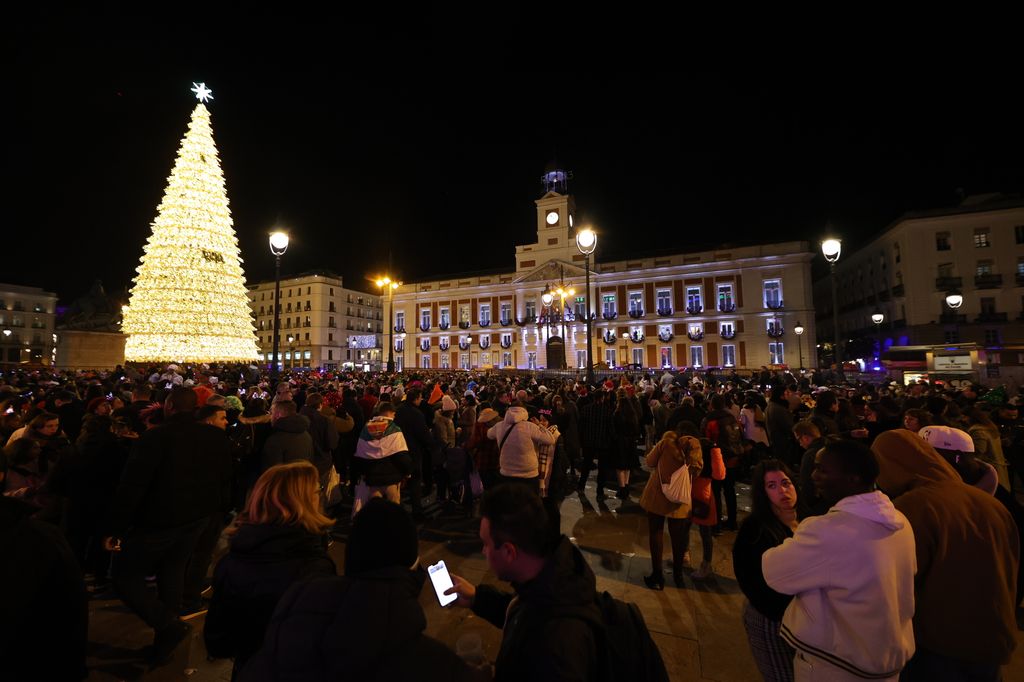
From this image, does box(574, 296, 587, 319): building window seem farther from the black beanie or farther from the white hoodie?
the black beanie

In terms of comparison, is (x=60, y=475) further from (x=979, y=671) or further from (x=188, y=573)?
(x=979, y=671)

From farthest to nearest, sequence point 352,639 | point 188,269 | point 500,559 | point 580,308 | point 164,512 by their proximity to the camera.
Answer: point 580,308 → point 188,269 → point 164,512 → point 500,559 → point 352,639

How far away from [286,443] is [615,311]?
46337mm

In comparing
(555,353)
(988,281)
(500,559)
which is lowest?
(500,559)

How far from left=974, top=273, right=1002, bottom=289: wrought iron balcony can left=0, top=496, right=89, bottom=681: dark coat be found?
4687cm

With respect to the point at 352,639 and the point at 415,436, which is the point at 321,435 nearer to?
the point at 415,436

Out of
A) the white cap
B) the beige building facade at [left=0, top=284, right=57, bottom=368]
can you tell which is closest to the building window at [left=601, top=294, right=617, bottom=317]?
the white cap

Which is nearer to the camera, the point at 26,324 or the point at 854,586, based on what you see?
the point at 854,586

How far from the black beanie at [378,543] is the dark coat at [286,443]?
3680 mm

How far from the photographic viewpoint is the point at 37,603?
1952mm

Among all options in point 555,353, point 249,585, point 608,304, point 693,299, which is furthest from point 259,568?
point 608,304

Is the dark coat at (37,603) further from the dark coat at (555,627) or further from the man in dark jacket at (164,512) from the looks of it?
the dark coat at (555,627)

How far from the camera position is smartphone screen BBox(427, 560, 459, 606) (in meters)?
1.79

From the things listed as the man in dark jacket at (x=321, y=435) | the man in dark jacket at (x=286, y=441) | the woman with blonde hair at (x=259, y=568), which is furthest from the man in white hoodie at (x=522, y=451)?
the woman with blonde hair at (x=259, y=568)
